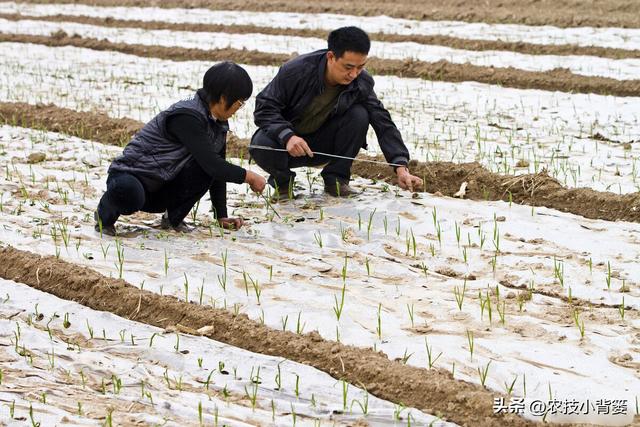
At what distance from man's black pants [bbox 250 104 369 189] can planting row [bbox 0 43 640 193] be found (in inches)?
38.7

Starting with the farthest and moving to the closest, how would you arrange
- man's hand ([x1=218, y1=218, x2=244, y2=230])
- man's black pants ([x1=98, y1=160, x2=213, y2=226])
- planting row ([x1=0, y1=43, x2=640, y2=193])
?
planting row ([x1=0, y1=43, x2=640, y2=193]) < man's hand ([x1=218, y1=218, x2=244, y2=230]) < man's black pants ([x1=98, y1=160, x2=213, y2=226])

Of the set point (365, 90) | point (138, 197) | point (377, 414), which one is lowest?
point (377, 414)

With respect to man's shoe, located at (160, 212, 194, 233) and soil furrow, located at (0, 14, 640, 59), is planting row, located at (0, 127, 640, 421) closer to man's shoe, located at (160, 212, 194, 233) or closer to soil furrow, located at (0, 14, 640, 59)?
man's shoe, located at (160, 212, 194, 233)

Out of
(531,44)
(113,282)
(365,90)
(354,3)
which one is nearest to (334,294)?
(113,282)

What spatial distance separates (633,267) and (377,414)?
1.91 m

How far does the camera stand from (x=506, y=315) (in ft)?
13.6

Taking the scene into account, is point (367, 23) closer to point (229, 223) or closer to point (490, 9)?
point (490, 9)

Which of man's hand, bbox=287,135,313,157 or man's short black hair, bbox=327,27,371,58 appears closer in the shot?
man's short black hair, bbox=327,27,371,58

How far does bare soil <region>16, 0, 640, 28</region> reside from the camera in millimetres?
12172

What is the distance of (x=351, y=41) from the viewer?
5301mm

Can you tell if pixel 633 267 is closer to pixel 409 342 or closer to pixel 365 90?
pixel 409 342

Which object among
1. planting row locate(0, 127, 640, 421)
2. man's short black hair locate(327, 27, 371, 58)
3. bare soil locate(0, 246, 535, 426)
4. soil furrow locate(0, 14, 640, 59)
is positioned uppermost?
man's short black hair locate(327, 27, 371, 58)

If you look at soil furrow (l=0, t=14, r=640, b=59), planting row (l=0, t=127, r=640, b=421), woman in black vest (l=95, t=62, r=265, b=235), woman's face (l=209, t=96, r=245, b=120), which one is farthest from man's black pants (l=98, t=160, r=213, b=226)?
soil furrow (l=0, t=14, r=640, b=59)

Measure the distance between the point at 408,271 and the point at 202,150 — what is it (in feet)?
4.06
